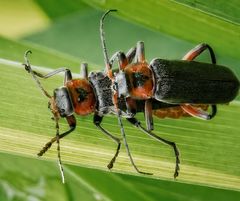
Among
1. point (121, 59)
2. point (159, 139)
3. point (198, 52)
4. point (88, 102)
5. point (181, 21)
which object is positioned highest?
point (181, 21)

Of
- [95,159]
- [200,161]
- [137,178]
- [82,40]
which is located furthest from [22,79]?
[82,40]

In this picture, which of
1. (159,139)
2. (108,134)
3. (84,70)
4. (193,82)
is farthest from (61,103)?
(193,82)

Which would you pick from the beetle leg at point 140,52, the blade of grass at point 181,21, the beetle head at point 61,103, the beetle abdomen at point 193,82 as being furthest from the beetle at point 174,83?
the beetle head at point 61,103

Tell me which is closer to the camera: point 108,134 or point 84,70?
point 108,134

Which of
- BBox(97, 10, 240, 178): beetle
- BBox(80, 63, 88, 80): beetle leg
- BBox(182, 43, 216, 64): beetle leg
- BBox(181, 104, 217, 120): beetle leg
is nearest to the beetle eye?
BBox(80, 63, 88, 80): beetle leg

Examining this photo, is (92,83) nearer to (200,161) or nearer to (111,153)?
(111,153)

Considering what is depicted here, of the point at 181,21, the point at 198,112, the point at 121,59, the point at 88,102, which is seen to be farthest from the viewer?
the point at 121,59

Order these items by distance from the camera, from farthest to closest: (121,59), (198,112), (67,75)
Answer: (121,59), (198,112), (67,75)

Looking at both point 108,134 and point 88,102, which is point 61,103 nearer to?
point 88,102
